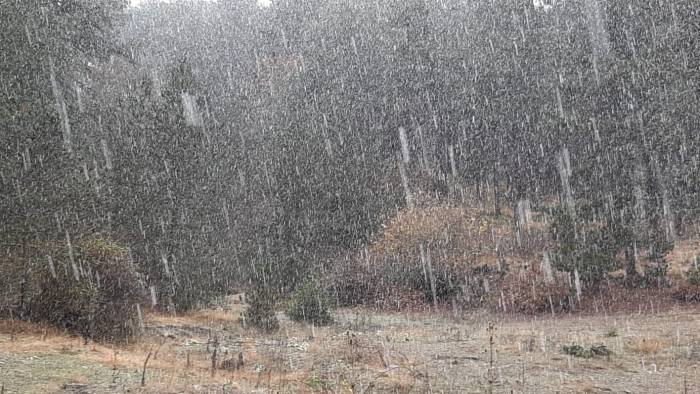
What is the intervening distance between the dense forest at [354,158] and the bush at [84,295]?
1.9 inches

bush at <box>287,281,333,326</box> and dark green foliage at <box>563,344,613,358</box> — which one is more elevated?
bush at <box>287,281,333,326</box>

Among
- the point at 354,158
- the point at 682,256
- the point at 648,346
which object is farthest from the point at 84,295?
the point at 682,256

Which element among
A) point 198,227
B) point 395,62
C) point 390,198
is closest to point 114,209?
point 198,227

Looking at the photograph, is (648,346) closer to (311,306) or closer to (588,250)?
(588,250)

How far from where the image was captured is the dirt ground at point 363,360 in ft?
29.9

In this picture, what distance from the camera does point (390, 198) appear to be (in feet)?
80.5

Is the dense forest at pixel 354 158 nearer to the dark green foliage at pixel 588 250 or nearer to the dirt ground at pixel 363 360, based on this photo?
the dark green foliage at pixel 588 250

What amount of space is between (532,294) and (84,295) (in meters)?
14.5

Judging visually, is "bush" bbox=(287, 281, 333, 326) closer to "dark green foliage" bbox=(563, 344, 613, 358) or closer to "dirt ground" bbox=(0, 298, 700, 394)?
"dirt ground" bbox=(0, 298, 700, 394)

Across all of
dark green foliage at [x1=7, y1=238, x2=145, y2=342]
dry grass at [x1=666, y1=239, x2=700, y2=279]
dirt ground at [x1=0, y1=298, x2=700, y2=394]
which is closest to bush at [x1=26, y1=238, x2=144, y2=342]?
dark green foliage at [x1=7, y1=238, x2=145, y2=342]

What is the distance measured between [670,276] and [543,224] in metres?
8.33

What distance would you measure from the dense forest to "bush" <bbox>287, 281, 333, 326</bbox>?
0.24m

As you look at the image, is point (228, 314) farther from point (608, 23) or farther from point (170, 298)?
point (608, 23)

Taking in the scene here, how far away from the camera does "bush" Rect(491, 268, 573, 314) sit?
790 inches
